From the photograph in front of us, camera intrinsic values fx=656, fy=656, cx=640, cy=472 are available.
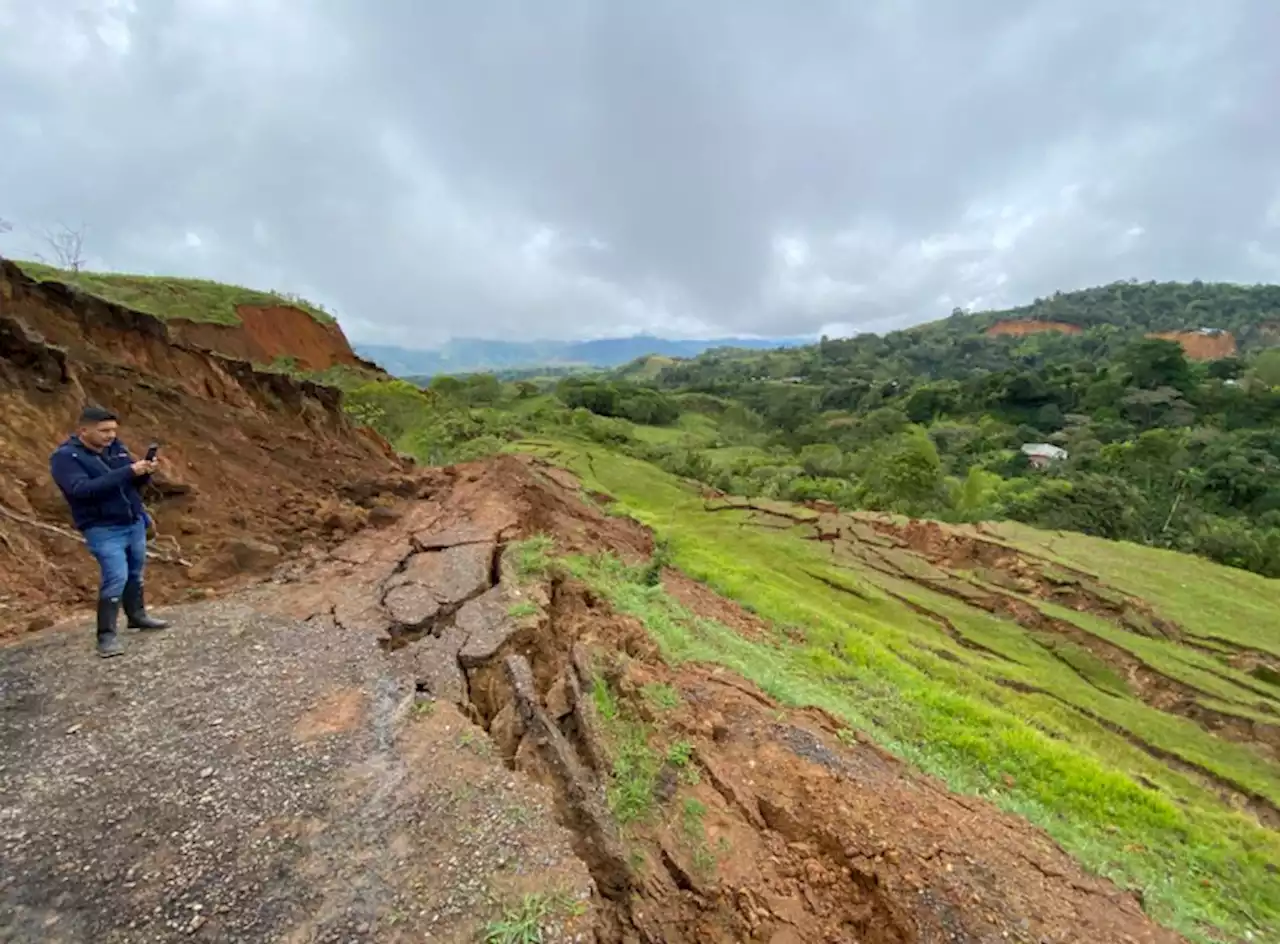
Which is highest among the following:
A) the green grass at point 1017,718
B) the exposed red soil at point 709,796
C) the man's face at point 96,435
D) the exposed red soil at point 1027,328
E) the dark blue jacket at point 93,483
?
the exposed red soil at point 1027,328

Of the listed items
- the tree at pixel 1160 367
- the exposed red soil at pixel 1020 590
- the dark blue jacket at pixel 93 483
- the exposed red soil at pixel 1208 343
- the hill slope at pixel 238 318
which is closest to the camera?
the dark blue jacket at pixel 93 483

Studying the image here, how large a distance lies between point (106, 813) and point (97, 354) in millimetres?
8686

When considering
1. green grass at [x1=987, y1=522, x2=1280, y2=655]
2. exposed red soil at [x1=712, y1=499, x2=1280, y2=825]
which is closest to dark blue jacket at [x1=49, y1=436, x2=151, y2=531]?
exposed red soil at [x1=712, y1=499, x2=1280, y2=825]

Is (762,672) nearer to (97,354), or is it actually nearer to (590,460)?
(97,354)

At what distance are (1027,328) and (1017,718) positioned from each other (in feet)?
531

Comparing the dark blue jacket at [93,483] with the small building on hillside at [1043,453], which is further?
the small building on hillside at [1043,453]

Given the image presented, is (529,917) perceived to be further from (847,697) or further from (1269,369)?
(1269,369)

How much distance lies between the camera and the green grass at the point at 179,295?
31859mm

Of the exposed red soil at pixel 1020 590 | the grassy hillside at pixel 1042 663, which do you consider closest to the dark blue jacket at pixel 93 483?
the grassy hillside at pixel 1042 663

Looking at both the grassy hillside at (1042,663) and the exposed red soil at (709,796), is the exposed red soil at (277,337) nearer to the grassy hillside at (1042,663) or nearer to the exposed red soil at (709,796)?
the grassy hillside at (1042,663)

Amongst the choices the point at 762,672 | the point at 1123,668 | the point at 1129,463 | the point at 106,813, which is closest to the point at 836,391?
the point at 1129,463

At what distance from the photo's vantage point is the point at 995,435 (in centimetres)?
5866

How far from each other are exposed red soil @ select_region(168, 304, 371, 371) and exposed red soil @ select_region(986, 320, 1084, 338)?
453 feet

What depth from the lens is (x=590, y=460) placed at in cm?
3269
